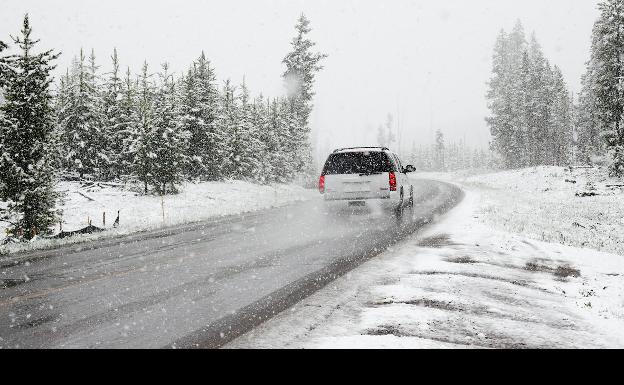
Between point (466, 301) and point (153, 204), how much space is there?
2166 cm

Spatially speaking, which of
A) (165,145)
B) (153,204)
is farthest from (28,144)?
(165,145)

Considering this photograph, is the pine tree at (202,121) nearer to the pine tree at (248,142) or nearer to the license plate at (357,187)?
the pine tree at (248,142)

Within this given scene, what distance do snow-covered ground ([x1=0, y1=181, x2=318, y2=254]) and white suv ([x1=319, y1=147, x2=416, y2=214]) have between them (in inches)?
223

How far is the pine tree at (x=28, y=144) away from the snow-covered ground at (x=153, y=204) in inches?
66.8

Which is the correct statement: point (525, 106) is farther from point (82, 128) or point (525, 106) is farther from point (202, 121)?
point (82, 128)

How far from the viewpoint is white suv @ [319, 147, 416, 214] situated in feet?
44.4

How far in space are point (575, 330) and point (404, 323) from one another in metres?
1.69

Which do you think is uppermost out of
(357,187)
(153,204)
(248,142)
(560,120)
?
(560,120)

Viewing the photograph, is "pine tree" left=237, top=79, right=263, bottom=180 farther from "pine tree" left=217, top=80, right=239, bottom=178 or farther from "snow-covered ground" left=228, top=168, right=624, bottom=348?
"snow-covered ground" left=228, top=168, right=624, bottom=348

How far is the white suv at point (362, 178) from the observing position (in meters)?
13.5

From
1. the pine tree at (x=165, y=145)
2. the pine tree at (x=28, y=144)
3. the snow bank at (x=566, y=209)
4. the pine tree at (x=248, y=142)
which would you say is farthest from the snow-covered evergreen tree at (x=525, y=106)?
the pine tree at (x=28, y=144)

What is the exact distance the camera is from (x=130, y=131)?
27312mm
